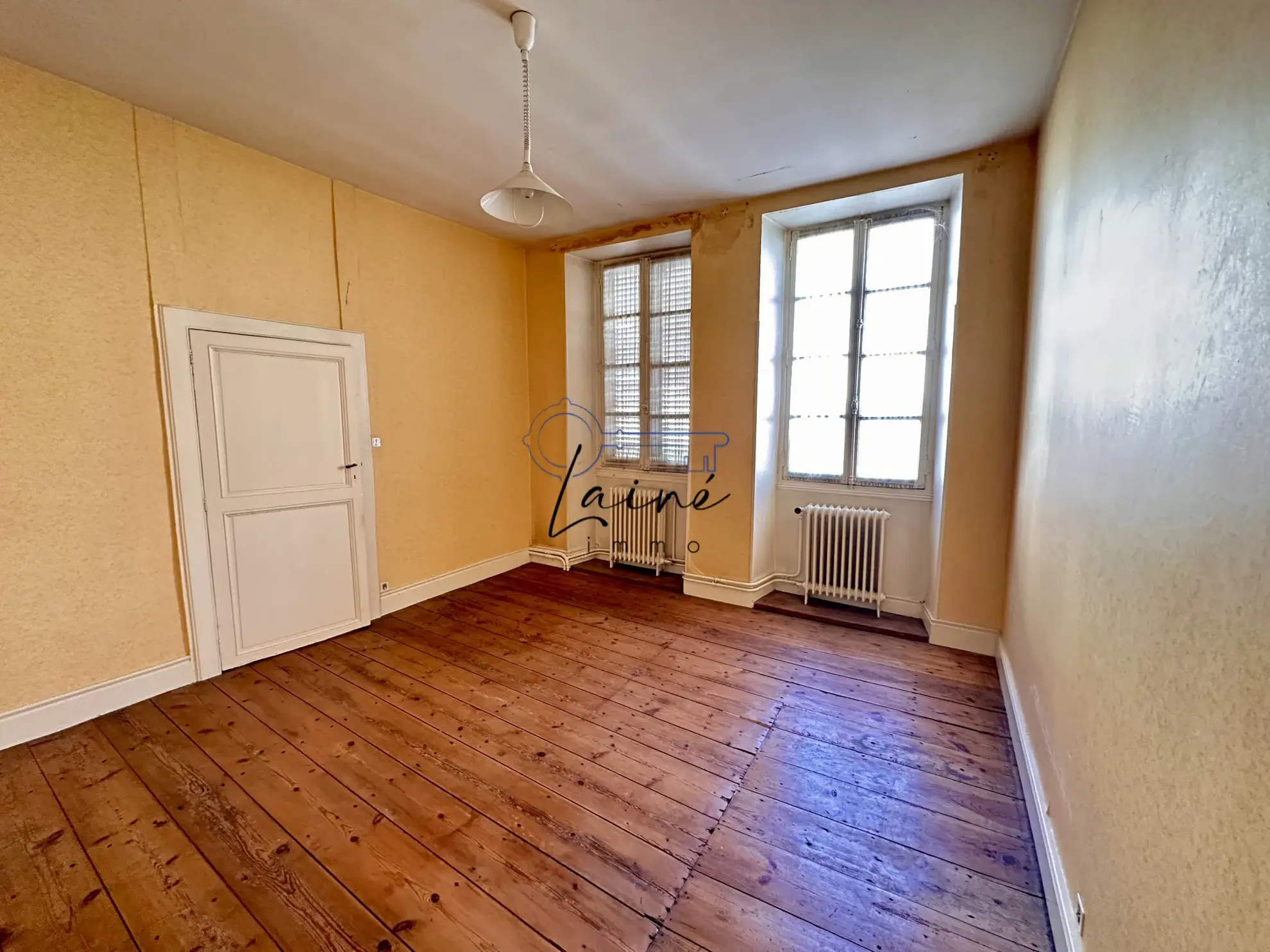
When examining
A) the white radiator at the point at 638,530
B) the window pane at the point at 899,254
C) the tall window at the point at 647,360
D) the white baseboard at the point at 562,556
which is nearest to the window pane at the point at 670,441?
the tall window at the point at 647,360

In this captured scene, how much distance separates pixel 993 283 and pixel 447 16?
3.04 m

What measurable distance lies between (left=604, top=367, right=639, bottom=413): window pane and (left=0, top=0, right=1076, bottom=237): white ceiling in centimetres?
188

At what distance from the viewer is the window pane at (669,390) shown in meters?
4.46

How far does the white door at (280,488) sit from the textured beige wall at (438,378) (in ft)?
0.86

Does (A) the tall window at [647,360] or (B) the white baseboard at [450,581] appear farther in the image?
(A) the tall window at [647,360]

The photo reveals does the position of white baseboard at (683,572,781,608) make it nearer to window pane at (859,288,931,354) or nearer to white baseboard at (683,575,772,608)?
white baseboard at (683,575,772,608)

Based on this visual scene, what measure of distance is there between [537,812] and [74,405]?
114 inches

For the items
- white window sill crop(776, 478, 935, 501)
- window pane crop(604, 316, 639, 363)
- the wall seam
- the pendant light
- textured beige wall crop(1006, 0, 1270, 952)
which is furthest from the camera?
window pane crop(604, 316, 639, 363)

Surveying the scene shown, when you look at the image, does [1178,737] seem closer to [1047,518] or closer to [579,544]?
[1047,518]

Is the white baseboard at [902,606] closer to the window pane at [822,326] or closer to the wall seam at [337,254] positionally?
the window pane at [822,326]

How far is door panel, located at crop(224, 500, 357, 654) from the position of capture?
301cm

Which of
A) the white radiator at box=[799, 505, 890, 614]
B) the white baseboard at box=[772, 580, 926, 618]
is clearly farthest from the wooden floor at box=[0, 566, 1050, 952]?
the white radiator at box=[799, 505, 890, 614]

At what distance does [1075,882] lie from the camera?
51.1 inches

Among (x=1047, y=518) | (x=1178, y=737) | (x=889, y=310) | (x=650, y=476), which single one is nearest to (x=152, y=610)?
(x=650, y=476)
